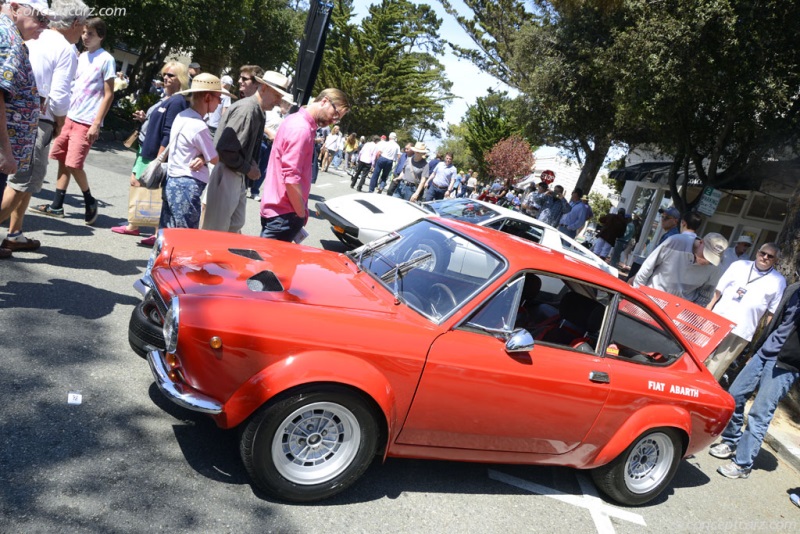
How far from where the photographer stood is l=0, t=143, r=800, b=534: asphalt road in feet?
9.50

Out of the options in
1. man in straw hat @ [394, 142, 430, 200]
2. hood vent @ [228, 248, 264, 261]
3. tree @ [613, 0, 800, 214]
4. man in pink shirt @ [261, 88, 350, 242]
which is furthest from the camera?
man in straw hat @ [394, 142, 430, 200]

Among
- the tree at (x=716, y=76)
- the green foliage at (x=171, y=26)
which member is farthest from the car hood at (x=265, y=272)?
the green foliage at (x=171, y=26)

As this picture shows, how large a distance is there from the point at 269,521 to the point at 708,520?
10.2 ft

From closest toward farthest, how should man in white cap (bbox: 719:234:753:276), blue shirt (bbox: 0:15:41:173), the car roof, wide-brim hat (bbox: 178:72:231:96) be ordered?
blue shirt (bbox: 0:15:41:173), the car roof, wide-brim hat (bbox: 178:72:231:96), man in white cap (bbox: 719:234:753:276)

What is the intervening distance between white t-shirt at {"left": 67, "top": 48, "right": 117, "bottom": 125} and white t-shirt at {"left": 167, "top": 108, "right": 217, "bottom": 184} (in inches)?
68.3

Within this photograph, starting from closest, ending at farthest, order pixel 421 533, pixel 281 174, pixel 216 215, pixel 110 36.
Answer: pixel 421 533 < pixel 281 174 < pixel 216 215 < pixel 110 36

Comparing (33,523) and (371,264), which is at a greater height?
(371,264)

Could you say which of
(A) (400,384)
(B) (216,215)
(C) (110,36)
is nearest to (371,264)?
(A) (400,384)

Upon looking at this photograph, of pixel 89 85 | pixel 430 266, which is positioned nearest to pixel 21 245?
pixel 89 85

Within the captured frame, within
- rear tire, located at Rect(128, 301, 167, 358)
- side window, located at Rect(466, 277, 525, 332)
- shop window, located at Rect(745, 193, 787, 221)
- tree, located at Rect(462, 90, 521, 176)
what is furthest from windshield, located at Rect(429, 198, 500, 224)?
tree, located at Rect(462, 90, 521, 176)

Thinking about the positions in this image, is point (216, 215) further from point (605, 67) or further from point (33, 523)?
point (605, 67)

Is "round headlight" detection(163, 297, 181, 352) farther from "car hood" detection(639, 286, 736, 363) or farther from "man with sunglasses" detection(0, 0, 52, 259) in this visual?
"car hood" detection(639, 286, 736, 363)

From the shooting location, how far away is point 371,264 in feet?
14.0

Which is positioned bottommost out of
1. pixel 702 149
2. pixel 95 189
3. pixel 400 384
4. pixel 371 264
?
pixel 95 189
